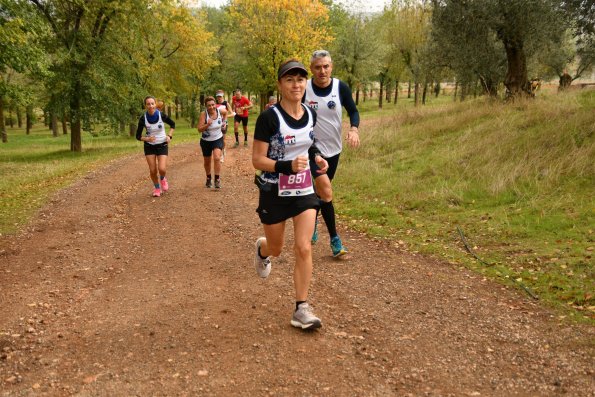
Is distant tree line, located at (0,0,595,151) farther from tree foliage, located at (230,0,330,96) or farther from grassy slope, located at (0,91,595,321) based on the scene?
grassy slope, located at (0,91,595,321)

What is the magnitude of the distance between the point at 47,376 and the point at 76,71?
1963cm

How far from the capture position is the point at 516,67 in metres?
17.0

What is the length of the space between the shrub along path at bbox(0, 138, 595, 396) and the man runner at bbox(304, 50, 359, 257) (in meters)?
0.98

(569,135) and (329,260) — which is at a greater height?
(569,135)

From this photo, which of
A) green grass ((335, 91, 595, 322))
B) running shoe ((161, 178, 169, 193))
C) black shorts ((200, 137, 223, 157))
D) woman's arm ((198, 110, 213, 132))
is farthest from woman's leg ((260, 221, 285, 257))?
running shoe ((161, 178, 169, 193))

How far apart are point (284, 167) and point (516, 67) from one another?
15.9 metres

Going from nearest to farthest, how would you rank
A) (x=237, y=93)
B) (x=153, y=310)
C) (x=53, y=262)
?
1. (x=153, y=310)
2. (x=53, y=262)
3. (x=237, y=93)

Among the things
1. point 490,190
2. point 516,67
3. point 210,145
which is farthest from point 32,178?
point 516,67

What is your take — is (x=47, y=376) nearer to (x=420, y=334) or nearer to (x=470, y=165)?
(x=420, y=334)

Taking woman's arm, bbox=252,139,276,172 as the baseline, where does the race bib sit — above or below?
below

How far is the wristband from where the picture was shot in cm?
396

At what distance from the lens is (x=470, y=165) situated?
10.4m

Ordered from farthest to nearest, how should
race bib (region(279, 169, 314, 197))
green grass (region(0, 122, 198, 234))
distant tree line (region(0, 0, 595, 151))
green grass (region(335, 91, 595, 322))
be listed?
distant tree line (region(0, 0, 595, 151))
green grass (region(0, 122, 198, 234))
green grass (region(335, 91, 595, 322))
race bib (region(279, 169, 314, 197))

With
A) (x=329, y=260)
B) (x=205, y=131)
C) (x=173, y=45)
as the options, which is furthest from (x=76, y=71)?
(x=329, y=260)
